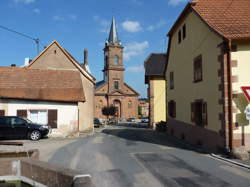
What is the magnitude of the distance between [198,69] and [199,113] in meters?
2.53

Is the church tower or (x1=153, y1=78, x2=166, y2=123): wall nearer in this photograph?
(x1=153, y1=78, x2=166, y2=123): wall

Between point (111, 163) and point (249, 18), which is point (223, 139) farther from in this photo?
point (249, 18)

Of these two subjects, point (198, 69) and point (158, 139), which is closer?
point (198, 69)

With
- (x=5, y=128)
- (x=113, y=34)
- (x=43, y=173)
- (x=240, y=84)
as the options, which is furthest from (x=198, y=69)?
(x=113, y=34)

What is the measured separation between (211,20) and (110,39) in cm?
5559

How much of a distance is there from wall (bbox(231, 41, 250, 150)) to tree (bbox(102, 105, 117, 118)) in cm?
5273

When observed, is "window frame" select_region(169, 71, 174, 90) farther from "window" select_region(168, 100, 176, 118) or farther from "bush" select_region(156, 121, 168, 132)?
"bush" select_region(156, 121, 168, 132)

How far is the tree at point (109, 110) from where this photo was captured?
203 ft

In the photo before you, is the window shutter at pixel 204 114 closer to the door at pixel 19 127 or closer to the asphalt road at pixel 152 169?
the asphalt road at pixel 152 169

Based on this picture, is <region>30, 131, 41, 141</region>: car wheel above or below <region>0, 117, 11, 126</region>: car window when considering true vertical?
below

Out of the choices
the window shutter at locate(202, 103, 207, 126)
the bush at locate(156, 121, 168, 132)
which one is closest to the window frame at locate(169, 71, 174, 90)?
the bush at locate(156, 121, 168, 132)

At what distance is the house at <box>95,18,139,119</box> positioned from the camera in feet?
209

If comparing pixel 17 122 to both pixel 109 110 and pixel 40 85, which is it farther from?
pixel 109 110

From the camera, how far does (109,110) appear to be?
2442 inches
